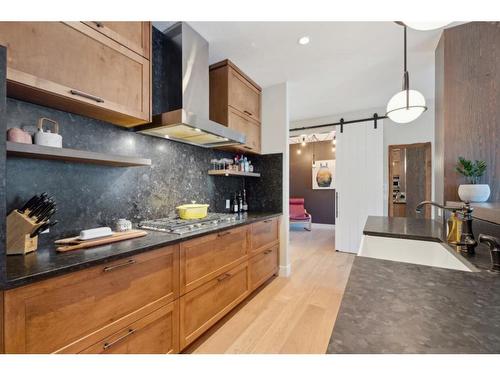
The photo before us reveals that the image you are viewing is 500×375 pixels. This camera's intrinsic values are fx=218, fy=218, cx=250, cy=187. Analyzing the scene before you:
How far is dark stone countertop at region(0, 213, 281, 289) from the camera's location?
81 cm

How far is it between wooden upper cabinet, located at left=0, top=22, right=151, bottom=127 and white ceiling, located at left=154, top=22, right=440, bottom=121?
0.64 meters

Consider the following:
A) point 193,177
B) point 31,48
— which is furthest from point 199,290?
point 31,48

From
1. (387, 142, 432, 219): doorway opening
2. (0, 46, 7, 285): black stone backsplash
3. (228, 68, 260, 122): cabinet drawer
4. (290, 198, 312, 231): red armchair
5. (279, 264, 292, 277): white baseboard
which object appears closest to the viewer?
(0, 46, 7, 285): black stone backsplash

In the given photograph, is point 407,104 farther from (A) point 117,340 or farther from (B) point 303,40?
(A) point 117,340

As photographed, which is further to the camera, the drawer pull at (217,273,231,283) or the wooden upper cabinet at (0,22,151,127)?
the drawer pull at (217,273,231,283)

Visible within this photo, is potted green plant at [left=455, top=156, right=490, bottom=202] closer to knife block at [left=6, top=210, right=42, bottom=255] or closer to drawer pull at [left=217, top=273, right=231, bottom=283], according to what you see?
drawer pull at [left=217, top=273, right=231, bottom=283]

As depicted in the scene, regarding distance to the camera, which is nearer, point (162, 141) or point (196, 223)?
point (196, 223)

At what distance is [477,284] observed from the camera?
2.30 feet

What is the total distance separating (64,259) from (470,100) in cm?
304

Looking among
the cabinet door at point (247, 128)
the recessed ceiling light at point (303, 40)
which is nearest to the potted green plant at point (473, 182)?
the recessed ceiling light at point (303, 40)

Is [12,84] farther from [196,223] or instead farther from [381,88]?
[381,88]

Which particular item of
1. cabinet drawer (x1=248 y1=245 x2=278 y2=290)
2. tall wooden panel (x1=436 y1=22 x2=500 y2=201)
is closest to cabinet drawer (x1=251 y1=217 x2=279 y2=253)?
cabinet drawer (x1=248 y1=245 x2=278 y2=290)

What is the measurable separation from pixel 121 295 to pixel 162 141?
1.36m

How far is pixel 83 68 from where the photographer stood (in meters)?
1.22
